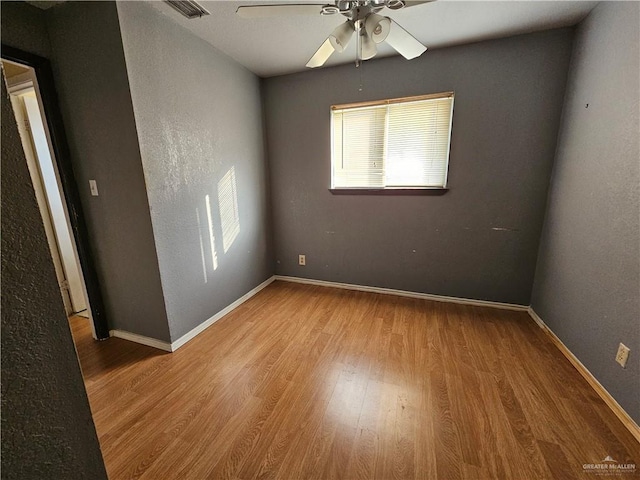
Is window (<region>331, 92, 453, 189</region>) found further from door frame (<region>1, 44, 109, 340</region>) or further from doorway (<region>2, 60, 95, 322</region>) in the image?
doorway (<region>2, 60, 95, 322</region>)

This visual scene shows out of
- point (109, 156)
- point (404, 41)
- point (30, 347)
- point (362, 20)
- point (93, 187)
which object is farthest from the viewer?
point (93, 187)

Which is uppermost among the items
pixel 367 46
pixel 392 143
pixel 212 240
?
pixel 367 46

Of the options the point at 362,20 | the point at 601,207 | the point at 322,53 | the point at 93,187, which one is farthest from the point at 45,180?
the point at 601,207

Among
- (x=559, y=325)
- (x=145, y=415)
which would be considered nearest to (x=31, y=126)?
(x=145, y=415)

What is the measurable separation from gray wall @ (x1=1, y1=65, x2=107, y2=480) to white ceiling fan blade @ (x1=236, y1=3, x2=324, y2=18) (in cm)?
130

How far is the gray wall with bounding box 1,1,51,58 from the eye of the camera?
1.51 meters

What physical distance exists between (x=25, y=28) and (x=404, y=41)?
2363 millimetres

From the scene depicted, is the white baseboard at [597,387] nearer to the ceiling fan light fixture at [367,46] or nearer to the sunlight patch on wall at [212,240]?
the ceiling fan light fixture at [367,46]

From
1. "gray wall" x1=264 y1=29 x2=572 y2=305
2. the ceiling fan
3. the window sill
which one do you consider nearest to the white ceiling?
"gray wall" x1=264 y1=29 x2=572 y2=305

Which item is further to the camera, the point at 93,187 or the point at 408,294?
the point at 408,294

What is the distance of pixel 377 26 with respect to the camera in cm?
142

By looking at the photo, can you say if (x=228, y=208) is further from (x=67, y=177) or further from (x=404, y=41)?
(x=404, y=41)

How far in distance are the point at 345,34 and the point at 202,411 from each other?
237 cm

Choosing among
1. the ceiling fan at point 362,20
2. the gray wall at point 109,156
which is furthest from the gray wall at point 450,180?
the gray wall at point 109,156
